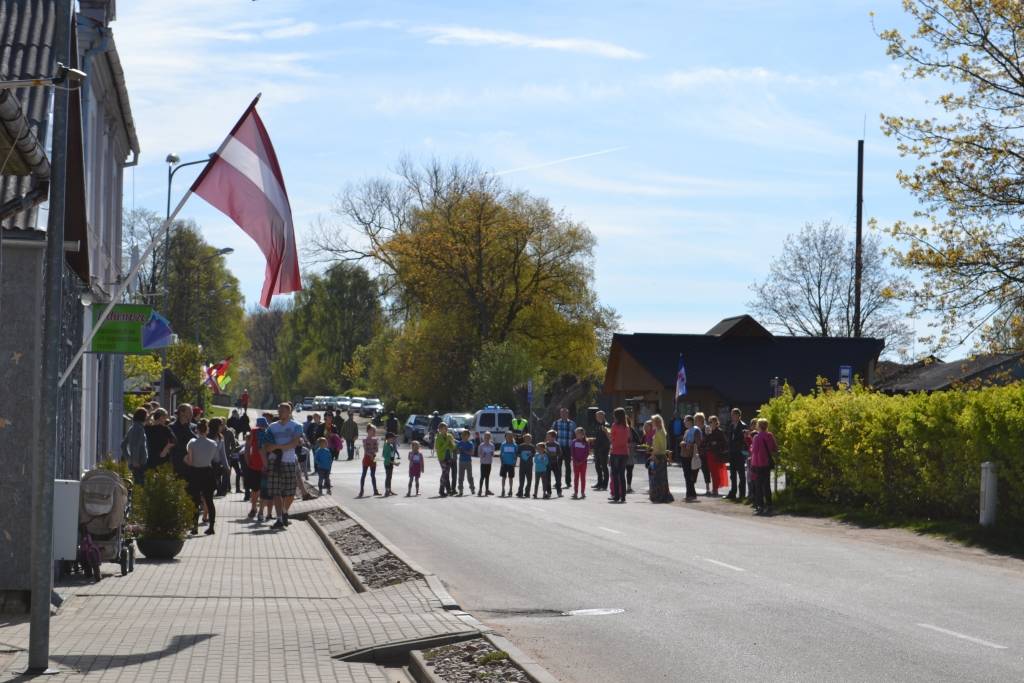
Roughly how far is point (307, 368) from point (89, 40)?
94.6 meters

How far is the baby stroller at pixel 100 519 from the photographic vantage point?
1377 centimetres

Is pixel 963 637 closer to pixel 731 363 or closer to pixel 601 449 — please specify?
pixel 601 449

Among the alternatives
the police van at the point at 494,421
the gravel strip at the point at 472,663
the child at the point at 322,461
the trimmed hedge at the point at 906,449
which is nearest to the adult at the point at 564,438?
the child at the point at 322,461

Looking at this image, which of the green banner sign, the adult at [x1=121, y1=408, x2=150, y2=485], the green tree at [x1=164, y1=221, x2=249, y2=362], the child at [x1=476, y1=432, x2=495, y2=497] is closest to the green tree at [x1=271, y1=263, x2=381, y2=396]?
the green tree at [x1=164, y1=221, x2=249, y2=362]

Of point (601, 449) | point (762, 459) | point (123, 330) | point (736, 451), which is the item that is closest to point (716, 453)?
point (736, 451)

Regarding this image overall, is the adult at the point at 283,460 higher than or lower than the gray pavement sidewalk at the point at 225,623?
higher

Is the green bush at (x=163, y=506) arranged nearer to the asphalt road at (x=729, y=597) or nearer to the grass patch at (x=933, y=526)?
the asphalt road at (x=729, y=597)

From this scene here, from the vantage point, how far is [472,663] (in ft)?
30.8

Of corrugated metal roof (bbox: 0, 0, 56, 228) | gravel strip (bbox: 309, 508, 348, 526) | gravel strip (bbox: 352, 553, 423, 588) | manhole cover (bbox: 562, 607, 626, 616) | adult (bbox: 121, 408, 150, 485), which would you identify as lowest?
gravel strip (bbox: 309, 508, 348, 526)

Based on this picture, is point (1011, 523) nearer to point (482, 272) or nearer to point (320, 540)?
point (320, 540)

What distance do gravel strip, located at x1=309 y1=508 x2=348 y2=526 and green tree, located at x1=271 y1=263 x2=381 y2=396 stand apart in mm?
78241

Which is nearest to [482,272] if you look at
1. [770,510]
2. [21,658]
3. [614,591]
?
[770,510]

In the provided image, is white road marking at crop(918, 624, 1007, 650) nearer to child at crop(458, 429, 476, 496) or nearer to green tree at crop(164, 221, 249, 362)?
child at crop(458, 429, 476, 496)

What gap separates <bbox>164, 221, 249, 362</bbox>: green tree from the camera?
82.9m
